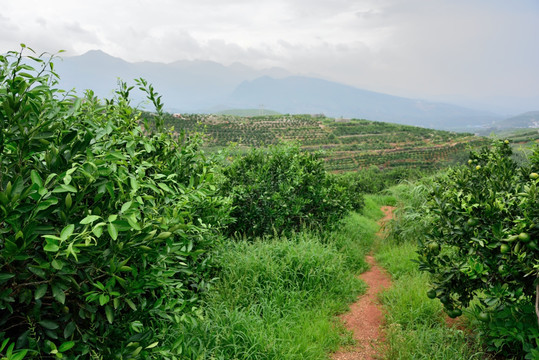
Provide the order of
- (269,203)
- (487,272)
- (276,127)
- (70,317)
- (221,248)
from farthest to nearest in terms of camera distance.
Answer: (276,127)
(269,203)
(221,248)
(487,272)
(70,317)

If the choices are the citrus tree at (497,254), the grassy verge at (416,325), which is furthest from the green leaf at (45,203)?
the citrus tree at (497,254)

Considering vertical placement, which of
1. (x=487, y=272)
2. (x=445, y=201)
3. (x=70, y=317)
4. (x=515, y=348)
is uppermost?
(x=445, y=201)

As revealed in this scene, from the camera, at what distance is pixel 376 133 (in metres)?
67.4

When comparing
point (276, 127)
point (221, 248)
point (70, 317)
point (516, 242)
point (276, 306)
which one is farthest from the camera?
point (276, 127)

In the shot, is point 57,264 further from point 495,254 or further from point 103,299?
point 495,254

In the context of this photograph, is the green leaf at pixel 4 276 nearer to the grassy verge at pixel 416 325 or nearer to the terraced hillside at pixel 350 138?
the grassy verge at pixel 416 325

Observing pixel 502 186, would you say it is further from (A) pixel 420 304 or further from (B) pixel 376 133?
(B) pixel 376 133

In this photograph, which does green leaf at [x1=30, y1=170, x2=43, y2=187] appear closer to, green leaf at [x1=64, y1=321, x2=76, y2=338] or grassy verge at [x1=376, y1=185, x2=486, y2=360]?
green leaf at [x1=64, y1=321, x2=76, y2=338]

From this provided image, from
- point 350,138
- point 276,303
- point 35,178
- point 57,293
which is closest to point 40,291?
point 57,293

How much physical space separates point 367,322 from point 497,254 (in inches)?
71.7

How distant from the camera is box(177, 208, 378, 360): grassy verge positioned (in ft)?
9.46

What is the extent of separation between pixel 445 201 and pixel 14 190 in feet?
10.3

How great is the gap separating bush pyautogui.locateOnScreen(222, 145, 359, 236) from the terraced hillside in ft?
111

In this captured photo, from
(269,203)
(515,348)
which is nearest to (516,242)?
(515,348)
